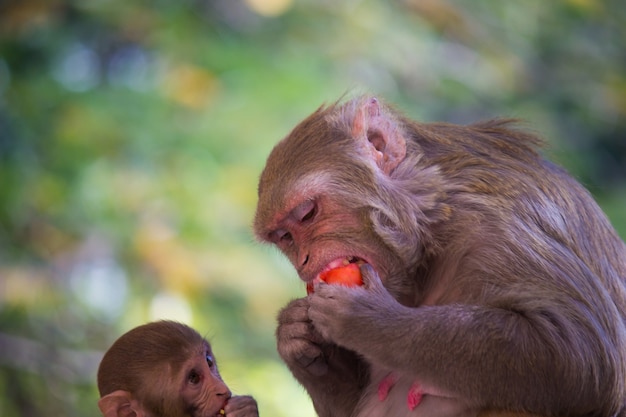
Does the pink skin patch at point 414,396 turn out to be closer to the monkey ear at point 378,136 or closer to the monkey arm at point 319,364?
the monkey arm at point 319,364

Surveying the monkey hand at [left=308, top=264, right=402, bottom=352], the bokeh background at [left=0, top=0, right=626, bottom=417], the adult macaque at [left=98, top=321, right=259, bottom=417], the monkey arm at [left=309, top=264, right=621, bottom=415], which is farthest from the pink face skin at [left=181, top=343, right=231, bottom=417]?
the bokeh background at [left=0, top=0, right=626, bottom=417]

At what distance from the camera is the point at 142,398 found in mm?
4168

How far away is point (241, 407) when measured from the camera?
410 centimetres

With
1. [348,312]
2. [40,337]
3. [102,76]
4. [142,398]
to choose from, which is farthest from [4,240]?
[348,312]

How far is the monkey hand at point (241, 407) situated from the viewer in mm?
4070

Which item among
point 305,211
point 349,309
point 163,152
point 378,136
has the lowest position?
point 349,309

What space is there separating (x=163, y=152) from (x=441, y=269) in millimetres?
5419

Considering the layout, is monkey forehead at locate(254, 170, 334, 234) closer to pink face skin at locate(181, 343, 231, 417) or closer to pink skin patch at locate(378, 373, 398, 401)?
pink face skin at locate(181, 343, 231, 417)

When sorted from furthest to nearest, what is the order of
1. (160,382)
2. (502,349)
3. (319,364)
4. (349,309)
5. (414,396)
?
(319,364) < (160,382) < (414,396) < (349,309) < (502,349)

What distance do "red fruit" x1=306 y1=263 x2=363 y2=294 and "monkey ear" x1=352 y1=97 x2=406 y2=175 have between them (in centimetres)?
48

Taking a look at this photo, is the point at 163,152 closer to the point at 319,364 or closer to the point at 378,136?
the point at 378,136

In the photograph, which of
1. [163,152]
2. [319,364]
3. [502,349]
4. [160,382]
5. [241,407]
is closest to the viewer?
[502,349]

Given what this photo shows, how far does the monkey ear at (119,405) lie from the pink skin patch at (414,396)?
1044 millimetres

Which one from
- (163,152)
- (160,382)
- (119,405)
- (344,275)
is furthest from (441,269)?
(163,152)
